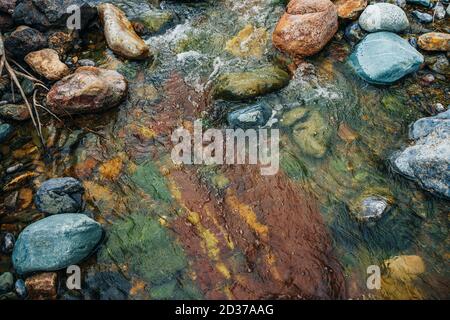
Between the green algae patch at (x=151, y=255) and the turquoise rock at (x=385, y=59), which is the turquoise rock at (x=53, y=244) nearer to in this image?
the green algae patch at (x=151, y=255)

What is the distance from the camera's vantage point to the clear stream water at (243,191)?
3.50m

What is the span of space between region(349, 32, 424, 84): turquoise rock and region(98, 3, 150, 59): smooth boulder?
10.5 feet

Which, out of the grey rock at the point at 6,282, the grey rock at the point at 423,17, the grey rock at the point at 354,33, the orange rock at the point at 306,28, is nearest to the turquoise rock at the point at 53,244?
the grey rock at the point at 6,282

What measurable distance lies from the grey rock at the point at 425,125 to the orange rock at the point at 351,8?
2129mm

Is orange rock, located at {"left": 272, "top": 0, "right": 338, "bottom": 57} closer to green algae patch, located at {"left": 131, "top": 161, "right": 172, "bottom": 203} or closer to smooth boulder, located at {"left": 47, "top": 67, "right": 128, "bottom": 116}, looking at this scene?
smooth boulder, located at {"left": 47, "top": 67, "right": 128, "bottom": 116}

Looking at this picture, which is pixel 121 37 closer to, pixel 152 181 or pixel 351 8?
pixel 152 181

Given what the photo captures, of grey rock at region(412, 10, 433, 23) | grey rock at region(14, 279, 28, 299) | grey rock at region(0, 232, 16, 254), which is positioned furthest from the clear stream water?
grey rock at region(412, 10, 433, 23)

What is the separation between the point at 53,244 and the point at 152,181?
4.17 ft

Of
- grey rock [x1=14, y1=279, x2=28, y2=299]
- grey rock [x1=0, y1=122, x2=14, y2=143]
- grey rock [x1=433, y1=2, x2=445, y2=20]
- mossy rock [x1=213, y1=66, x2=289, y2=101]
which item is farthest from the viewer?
grey rock [x1=433, y1=2, x2=445, y2=20]

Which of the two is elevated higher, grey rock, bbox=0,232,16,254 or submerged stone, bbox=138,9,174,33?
submerged stone, bbox=138,9,174,33

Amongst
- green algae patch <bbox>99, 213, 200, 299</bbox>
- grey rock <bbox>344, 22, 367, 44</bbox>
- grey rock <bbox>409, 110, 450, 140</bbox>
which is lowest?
green algae patch <bbox>99, 213, 200, 299</bbox>

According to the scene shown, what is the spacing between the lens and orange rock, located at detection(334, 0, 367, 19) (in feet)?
18.2
